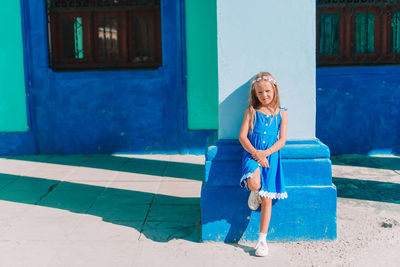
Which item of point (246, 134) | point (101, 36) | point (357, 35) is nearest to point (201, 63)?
point (101, 36)

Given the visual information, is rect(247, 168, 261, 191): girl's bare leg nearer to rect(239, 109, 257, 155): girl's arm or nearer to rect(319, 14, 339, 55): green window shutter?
rect(239, 109, 257, 155): girl's arm

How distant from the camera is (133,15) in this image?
7520 millimetres

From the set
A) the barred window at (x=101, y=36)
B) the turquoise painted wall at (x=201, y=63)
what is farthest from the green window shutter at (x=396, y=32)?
the barred window at (x=101, y=36)

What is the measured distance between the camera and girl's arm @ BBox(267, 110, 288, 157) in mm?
3603

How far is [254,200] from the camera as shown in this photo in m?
3.74

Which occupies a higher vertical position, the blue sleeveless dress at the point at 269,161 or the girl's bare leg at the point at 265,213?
the blue sleeveless dress at the point at 269,161

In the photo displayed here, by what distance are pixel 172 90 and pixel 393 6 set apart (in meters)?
3.49

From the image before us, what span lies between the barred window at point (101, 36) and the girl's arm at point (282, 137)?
13.6ft

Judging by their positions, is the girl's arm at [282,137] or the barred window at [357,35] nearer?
the girl's arm at [282,137]

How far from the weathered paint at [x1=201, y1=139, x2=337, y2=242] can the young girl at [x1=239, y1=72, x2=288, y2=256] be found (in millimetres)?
152

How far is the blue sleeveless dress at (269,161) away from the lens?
3.63m

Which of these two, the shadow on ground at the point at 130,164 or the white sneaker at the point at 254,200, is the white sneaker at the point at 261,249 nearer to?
the white sneaker at the point at 254,200

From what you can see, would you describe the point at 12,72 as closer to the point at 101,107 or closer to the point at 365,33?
the point at 101,107

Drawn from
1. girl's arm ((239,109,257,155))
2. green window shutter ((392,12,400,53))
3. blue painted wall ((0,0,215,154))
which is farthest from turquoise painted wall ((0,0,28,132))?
green window shutter ((392,12,400,53))
